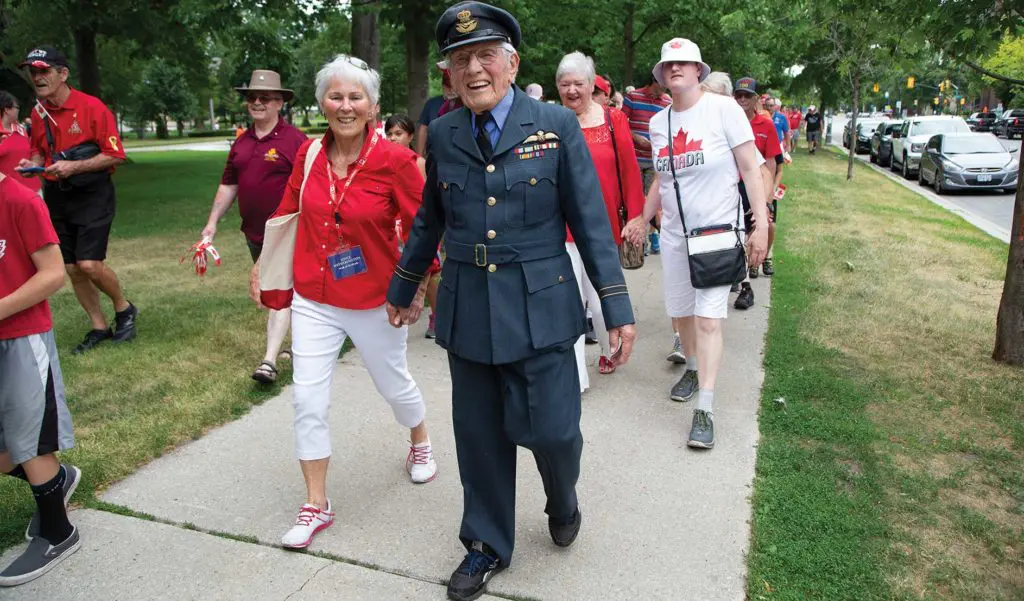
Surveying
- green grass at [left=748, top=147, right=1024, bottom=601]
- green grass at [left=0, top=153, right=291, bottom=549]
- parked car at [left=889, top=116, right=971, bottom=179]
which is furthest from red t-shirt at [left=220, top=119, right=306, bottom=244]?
parked car at [left=889, top=116, right=971, bottom=179]

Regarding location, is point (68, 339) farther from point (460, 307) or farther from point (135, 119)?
point (135, 119)

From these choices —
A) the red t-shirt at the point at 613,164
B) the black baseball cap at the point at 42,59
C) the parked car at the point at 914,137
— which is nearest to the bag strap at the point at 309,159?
the red t-shirt at the point at 613,164

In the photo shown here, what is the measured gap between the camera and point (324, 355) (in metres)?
3.55

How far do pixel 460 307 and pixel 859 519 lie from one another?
1.95m

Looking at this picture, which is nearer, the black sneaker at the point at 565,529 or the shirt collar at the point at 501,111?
the shirt collar at the point at 501,111

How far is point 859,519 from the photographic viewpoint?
3537mm

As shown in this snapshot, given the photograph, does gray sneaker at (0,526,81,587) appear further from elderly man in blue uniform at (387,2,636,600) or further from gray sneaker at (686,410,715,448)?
gray sneaker at (686,410,715,448)

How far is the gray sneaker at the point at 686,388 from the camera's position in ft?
16.7

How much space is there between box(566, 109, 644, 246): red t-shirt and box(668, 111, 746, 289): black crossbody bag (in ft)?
2.27

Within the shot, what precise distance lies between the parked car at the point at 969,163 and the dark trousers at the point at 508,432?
19.0 m

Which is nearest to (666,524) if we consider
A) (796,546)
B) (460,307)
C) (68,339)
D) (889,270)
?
(796,546)

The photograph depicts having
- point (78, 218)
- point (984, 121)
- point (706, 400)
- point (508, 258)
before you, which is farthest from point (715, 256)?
point (984, 121)

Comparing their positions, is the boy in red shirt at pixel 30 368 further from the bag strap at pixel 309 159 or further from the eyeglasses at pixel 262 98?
the eyeglasses at pixel 262 98

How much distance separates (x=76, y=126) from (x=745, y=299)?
5.42 m
